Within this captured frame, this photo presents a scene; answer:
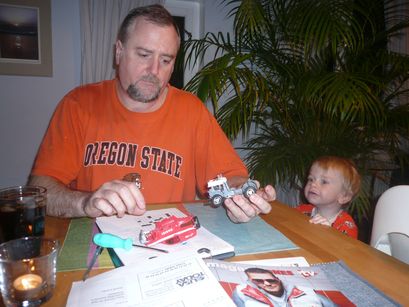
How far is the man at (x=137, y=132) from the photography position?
1.39 metres

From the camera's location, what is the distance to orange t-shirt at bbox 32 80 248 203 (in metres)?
1.39

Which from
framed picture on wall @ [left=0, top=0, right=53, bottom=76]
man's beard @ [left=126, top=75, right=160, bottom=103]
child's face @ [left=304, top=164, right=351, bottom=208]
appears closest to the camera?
man's beard @ [left=126, top=75, right=160, bottom=103]

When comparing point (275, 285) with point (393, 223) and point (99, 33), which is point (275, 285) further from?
point (99, 33)

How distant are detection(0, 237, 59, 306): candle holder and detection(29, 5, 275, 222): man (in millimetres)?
684

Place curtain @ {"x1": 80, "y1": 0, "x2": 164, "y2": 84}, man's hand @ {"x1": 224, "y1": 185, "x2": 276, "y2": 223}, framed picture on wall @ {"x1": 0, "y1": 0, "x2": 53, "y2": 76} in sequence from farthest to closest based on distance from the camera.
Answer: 1. curtain @ {"x1": 80, "y1": 0, "x2": 164, "y2": 84}
2. framed picture on wall @ {"x1": 0, "y1": 0, "x2": 53, "y2": 76}
3. man's hand @ {"x1": 224, "y1": 185, "x2": 276, "y2": 223}

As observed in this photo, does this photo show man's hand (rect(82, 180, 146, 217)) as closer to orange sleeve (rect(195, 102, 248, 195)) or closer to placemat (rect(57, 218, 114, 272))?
placemat (rect(57, 218, 114, 272))

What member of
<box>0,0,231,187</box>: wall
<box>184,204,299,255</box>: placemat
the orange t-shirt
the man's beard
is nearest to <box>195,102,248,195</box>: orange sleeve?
the orange t-shirt

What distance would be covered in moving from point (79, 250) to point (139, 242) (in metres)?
0.16

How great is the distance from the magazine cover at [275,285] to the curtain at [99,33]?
246cm

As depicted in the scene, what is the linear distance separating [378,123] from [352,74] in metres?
0.39

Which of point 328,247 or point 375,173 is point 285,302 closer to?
point 328,247

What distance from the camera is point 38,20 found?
2.65 metres

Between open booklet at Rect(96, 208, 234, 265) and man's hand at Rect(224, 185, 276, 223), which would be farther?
man's hand at Rect(224, 185, 276, 223)

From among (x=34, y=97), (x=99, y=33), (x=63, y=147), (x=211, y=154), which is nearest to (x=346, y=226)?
(x=211, y=154)
